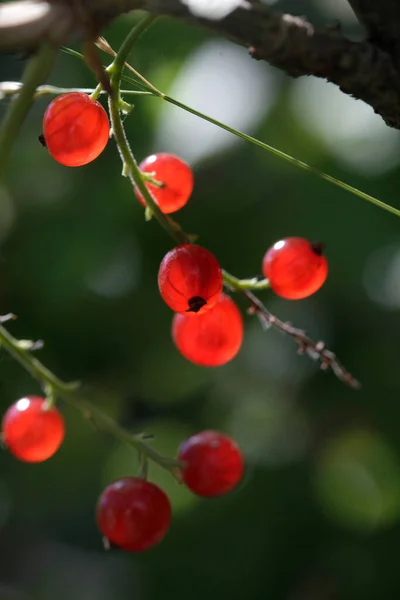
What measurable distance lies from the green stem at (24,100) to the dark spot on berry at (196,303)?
12 cm

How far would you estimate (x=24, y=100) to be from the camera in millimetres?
197

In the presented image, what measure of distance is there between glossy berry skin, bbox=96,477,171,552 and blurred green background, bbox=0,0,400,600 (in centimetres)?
77

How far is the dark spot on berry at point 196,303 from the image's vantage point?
0.31 m

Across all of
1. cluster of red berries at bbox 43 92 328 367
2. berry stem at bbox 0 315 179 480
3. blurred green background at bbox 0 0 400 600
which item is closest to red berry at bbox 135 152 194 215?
cluster of red berries at bbox 43 92 328 367

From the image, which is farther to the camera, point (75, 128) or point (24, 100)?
point (75, 128)

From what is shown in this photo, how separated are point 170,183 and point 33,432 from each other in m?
0.17

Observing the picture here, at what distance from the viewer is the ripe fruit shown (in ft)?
1.30

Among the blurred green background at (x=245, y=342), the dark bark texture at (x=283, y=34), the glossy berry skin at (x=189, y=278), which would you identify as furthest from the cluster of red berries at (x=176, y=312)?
the blurred green background at (x=245, y=342)

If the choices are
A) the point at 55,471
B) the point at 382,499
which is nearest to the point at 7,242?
the point at 55,471

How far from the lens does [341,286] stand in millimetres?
1177

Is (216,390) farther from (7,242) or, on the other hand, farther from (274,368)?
(7,242)

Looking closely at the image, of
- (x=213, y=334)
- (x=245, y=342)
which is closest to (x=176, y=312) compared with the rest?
(x=213, y=334)

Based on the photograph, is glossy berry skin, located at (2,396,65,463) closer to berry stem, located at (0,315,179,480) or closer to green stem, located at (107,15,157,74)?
berry stem, located at (0,315,179,480)

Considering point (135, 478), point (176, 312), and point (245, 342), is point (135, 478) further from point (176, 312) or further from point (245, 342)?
point (245, 342)
